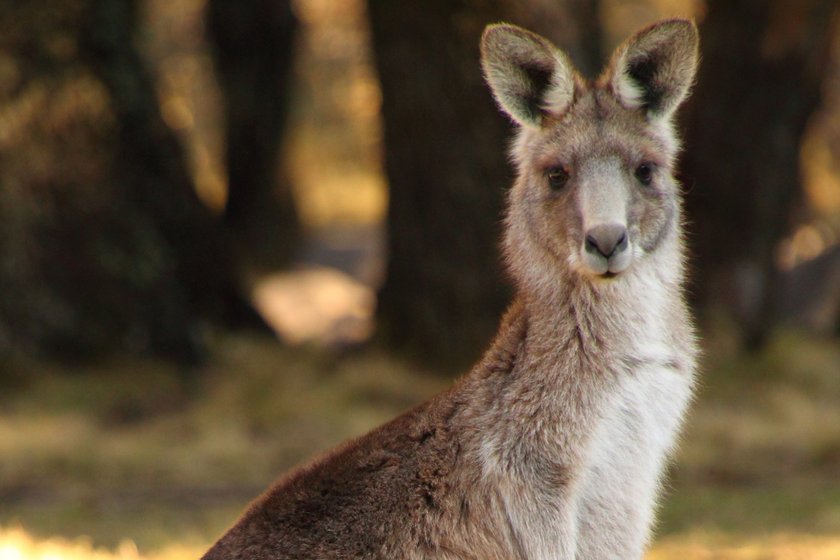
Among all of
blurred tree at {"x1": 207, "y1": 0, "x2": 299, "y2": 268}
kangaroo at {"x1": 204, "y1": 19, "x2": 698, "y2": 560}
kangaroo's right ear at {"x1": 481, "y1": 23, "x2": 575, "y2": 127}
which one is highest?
blurred tree at {"x1": 207, "y1": 0, "x2": 299, "y2": 268}

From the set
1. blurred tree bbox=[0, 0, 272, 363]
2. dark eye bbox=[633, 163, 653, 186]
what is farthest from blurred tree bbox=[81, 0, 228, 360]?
dark eye bbox=[633, 163, 653, 186]

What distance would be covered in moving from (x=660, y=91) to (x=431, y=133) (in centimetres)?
558

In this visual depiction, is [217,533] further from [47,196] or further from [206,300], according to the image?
[206,300]

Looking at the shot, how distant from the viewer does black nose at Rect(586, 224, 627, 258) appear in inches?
167

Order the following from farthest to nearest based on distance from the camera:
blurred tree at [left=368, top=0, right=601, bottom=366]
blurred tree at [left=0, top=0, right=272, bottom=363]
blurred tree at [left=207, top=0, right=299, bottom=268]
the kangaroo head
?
blurred tree at [left=207, top=0, right=299, bottom=268] → blurred tree at [left=0, top=0, right=272, bottom=363] → blurred tree at [left=368, top=0, right=601, bottom=366] → the kangaroo head

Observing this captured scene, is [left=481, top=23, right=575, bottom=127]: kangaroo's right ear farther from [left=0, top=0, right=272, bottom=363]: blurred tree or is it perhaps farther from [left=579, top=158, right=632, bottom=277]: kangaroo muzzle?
[left=0, top=0, right=272, bottom=363]: blurred tree

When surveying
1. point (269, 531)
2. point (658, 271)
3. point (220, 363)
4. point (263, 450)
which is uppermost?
point (220, 363)

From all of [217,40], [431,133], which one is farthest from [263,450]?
[217,40]

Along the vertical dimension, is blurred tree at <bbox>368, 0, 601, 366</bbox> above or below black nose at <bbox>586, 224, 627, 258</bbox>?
above

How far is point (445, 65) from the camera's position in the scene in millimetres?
10102

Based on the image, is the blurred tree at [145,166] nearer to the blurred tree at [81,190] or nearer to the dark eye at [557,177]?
the blurred tree at [81,190]

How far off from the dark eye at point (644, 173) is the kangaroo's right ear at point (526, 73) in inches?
13.9

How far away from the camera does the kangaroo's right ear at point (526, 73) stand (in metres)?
4.63

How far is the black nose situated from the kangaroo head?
95mm
